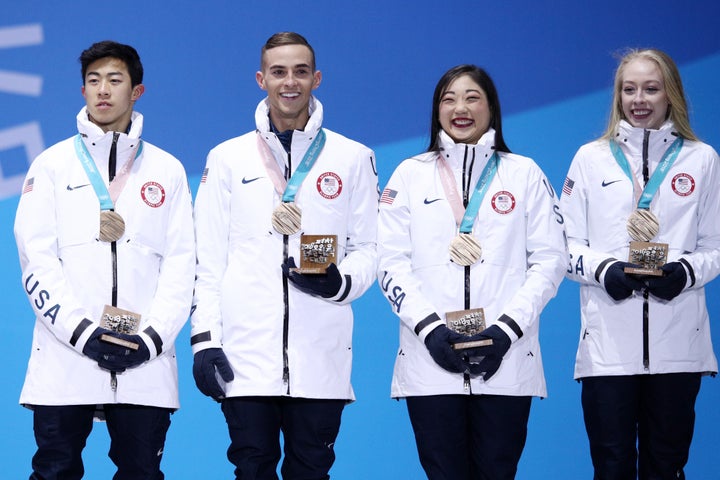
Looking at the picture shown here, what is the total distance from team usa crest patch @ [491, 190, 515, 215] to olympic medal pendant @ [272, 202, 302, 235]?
2.26 feet

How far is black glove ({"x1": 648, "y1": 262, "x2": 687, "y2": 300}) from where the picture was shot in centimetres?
380

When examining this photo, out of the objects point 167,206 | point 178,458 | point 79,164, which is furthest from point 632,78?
point 178,458

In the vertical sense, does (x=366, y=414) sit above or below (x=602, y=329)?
below

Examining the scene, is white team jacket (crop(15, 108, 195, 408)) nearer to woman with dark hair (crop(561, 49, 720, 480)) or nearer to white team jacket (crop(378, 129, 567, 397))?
white team jacket (crop(378, 129, 567, 397))

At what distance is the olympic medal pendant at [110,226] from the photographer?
359 cm

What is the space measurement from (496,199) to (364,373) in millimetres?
1850

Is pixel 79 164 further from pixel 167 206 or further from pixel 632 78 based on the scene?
pixel 632 78

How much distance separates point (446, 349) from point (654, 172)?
115 cm

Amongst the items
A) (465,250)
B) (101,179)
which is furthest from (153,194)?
(465,250)

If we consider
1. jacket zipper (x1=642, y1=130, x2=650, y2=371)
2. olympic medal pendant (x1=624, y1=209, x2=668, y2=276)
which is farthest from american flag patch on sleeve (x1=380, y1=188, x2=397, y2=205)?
jacket zipper (x1=642, y1=130, x2=650, y2=371)

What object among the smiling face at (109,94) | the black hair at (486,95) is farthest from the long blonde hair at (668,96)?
the smiling face at (109,94)

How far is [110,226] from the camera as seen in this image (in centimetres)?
360

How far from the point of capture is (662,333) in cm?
389

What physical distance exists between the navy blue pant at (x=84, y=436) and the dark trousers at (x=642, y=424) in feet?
5.05
